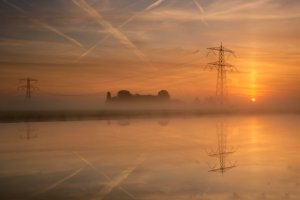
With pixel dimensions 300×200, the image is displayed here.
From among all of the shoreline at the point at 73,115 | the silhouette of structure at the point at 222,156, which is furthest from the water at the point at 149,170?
the shoreline at the point at 73,115

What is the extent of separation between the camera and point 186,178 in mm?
15594

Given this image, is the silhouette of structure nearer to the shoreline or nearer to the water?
the water

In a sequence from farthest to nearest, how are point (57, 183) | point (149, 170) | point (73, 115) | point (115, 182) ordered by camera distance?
point (73, 115) → point (149, 170) → point (115, 182) → point (57, 183)

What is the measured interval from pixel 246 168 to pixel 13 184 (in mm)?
9987

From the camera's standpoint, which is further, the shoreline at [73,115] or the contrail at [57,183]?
the shoreline at [73,115]

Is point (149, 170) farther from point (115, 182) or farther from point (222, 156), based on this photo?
point (222, 156)

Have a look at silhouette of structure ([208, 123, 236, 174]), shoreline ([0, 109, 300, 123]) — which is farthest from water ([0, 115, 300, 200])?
shoreline ([0, 109, 300, 123])

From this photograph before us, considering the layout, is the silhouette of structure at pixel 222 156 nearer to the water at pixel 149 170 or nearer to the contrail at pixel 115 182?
the water at pixel 149 170

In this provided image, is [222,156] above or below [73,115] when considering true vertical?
below

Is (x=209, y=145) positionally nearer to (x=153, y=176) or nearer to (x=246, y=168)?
(x=246, y=168)

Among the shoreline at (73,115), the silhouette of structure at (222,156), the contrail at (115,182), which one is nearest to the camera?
the contrail at (115,182)

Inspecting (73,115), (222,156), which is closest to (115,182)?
(222,156)

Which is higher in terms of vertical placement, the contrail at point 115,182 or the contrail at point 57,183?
the contrail at point 57,183

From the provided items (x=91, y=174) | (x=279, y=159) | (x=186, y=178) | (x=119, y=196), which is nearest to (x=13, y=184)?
(x=91, y=174)
